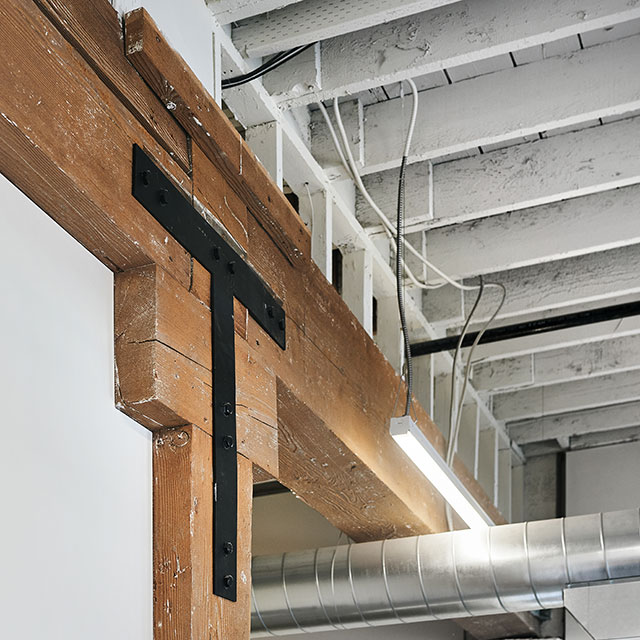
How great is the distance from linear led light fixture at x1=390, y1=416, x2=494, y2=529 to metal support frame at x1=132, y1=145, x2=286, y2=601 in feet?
2.37

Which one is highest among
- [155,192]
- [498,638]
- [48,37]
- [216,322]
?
[48,37]

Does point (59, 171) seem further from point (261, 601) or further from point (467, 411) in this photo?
point (467, 411)

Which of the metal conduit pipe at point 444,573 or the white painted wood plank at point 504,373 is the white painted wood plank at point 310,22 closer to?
the metal conduit pipe at point 444,573

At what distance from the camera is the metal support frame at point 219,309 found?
2.05 meters

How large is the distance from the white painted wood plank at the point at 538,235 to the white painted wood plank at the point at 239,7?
157 centimetres

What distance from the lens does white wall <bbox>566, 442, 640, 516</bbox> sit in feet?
18.8

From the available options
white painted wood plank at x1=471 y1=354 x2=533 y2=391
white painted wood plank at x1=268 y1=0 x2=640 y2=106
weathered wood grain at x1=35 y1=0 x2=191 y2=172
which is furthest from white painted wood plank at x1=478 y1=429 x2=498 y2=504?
weathered wood grain at x1=35 y1=0 x2=191 y2=172

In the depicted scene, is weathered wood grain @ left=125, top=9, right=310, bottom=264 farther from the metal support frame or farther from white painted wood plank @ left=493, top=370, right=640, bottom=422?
white painted wood plank @ left=493, top=370, right=640, bottom=422

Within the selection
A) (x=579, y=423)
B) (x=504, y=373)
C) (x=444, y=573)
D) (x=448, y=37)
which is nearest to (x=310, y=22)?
(x=448, y=37)

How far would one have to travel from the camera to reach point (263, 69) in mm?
2703

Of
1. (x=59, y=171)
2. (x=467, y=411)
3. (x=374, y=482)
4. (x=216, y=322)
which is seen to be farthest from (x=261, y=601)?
(x=59, y=171)

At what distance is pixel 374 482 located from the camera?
3461mm

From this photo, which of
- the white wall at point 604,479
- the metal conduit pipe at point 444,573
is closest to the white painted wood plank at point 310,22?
the metal conduit pipe at point 444,573

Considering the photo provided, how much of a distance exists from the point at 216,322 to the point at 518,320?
2552 millimetres
